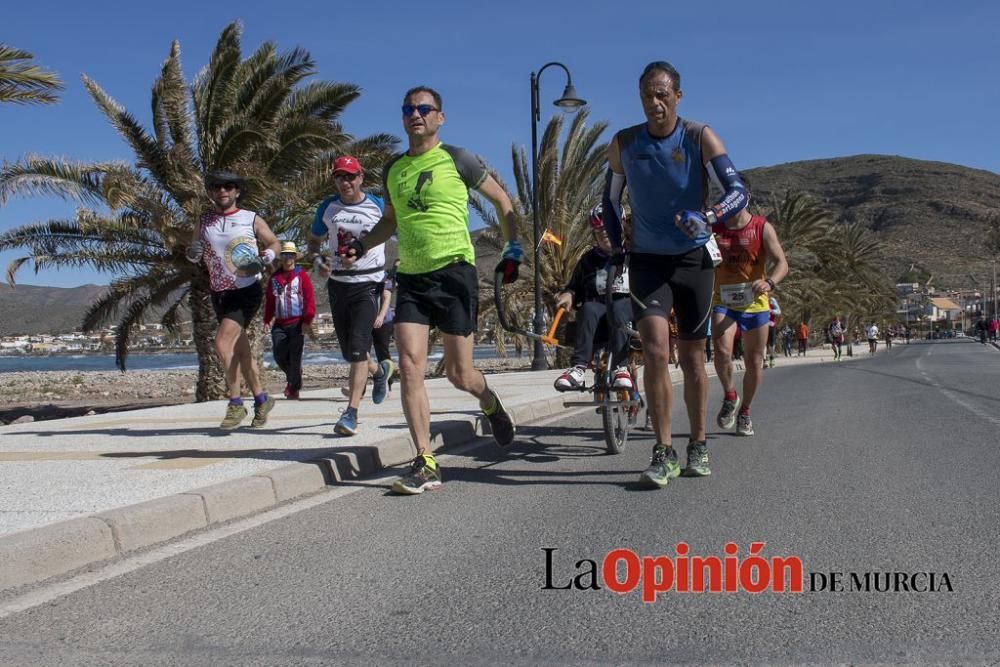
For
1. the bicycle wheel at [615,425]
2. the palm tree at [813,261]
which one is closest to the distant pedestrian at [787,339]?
the palm tree at [813,261]

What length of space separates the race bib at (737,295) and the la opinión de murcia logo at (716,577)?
13.1 ft

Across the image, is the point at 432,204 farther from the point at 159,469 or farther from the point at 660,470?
the point at 159,469

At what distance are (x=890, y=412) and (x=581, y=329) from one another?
4.28 metres

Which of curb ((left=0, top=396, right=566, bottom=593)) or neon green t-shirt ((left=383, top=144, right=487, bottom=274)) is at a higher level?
neon green t-shirt ((left=383, top=144, right=487, bottom=274))

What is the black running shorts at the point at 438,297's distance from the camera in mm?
5621

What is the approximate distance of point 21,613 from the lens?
11.0 feet

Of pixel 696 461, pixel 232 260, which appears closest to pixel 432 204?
pixel 696 461

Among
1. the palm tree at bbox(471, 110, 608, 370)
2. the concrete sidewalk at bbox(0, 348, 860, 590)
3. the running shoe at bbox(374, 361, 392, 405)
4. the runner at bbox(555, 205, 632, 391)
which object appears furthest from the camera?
the palm tree at bbox(471, 110, 608, 370)

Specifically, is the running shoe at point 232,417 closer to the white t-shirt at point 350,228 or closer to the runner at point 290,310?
the white t-shirt at point 350,228

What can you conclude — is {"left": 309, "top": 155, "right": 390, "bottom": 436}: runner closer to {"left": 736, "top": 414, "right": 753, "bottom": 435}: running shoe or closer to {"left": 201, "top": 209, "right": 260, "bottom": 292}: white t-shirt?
{"left": 201, "top": 209, "right": 260, "bottom": 292}: white t-shirt

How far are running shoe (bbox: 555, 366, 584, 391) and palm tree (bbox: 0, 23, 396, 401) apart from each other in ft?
33.7

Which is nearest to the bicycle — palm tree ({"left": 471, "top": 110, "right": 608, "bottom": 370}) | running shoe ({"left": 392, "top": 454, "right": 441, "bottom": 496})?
running shoe ({"left": 392, "top": 454, "right": 441, "bottom": 496})

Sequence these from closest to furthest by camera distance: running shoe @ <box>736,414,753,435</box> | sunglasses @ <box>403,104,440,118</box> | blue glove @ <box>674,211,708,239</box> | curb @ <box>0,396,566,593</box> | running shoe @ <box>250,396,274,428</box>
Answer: curb @ <box>0,396,566,593</box> < blue glove @ <box>674,211,708,239</box> < sunglasses @ <box>403,104,440,118</box> < running shoe @ <box>250,396,274,428</box> < running shoe @ <box>736,414,753,435</box>

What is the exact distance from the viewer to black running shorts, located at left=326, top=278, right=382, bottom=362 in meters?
7.48
